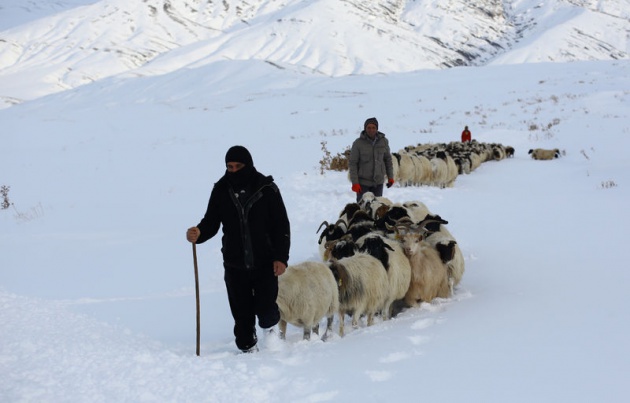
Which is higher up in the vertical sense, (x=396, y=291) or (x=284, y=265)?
(x=284, y=265)

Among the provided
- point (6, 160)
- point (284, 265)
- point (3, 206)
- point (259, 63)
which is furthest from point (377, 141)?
point (259, 63)

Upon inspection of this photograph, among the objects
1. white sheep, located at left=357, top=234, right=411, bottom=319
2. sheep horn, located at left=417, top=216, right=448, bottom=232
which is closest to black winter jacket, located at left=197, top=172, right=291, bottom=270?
white sheep, located at left=357, top=234, right=411, bottom=319

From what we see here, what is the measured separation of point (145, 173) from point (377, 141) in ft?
29.9

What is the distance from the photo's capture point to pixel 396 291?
5512 mm

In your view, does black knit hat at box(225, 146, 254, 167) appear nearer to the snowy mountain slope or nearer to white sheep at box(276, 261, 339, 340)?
white sheep at box(276, 261, 339, 340)

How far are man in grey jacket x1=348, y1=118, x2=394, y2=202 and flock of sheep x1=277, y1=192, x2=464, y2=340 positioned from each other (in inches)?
55.6

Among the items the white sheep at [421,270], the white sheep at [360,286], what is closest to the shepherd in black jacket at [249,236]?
the white sheep at [360,286]

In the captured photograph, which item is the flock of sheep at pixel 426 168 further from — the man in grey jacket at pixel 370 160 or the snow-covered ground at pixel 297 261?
the man in grey jacket at pixel 370 160

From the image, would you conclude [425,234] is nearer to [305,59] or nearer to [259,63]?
[259,63]

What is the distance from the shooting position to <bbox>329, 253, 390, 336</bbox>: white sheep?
5.09 m

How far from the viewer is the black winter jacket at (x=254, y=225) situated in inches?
167

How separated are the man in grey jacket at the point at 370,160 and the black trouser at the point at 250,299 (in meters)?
3.92

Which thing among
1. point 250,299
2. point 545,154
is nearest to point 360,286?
point 250,299

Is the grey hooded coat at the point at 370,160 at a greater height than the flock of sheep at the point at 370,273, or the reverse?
the grey hooded coat at the point at 370,160
